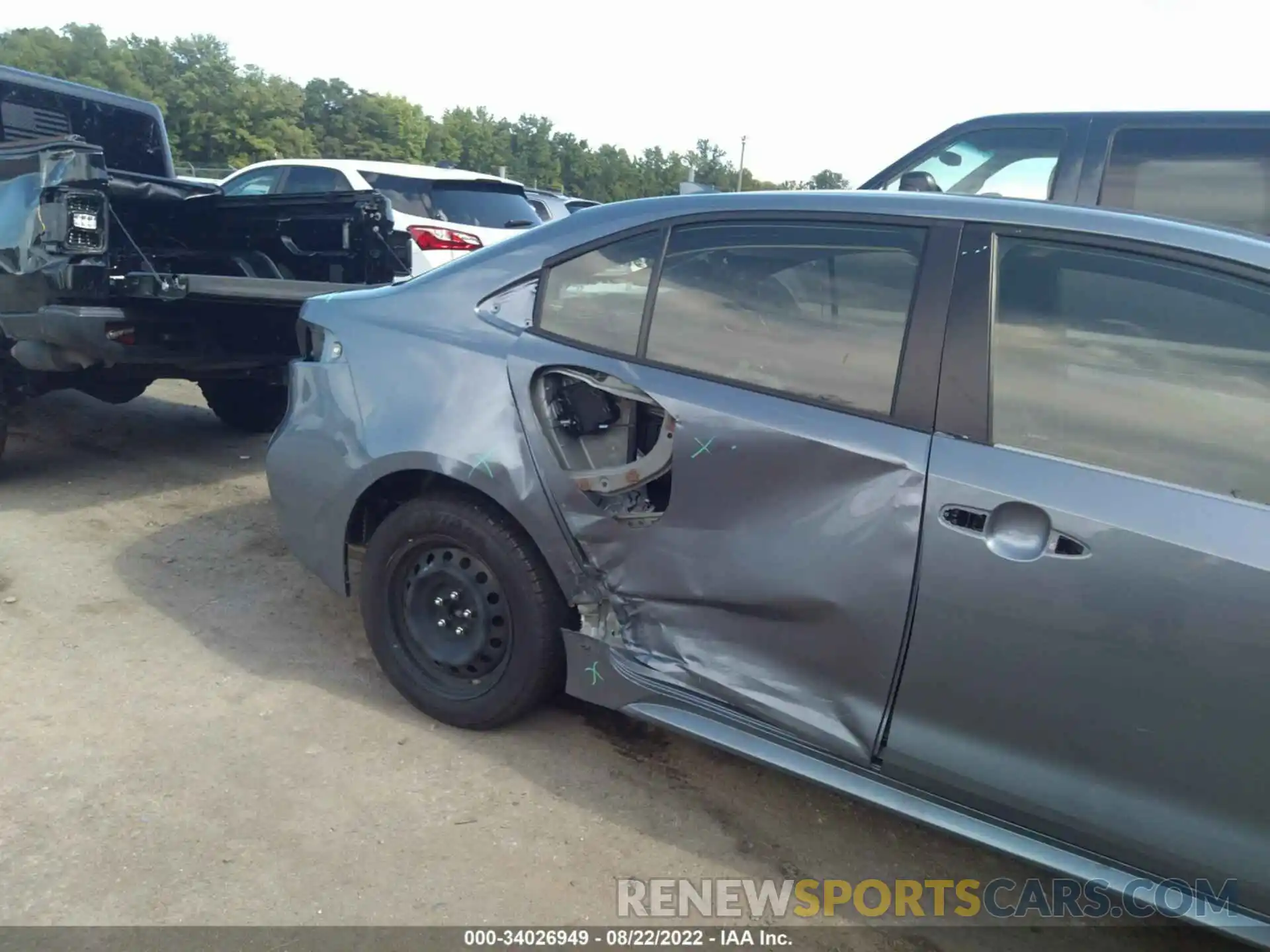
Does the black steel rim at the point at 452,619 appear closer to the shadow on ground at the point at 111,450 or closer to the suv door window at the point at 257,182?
the shadow on ground at the point at 111,450

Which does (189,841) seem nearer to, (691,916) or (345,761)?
(345,761)

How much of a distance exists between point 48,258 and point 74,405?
2.96 m

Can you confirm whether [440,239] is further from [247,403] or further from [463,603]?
[463,603]

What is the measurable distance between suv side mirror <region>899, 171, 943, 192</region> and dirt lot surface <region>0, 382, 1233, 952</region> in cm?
290

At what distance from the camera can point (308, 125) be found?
65125 mm

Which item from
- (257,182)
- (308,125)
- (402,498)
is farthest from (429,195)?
(308,125)

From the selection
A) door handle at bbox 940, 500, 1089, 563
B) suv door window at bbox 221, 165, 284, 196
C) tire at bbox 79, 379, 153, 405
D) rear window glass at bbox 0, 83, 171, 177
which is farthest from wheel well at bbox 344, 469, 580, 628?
suv door window at bbox 221, 165, 284, 196

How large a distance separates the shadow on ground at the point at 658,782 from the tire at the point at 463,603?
15cm

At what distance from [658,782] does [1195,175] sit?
11.8ft

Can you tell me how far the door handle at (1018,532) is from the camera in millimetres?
1980

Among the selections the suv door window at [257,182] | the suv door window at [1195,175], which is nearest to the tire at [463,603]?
the suv door window at [1195,175]

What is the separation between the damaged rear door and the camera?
2.24 m

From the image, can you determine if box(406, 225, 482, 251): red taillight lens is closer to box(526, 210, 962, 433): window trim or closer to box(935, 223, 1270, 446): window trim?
box(526, 210, 962, 433): window trim

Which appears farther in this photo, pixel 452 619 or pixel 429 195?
pixel 429 195
